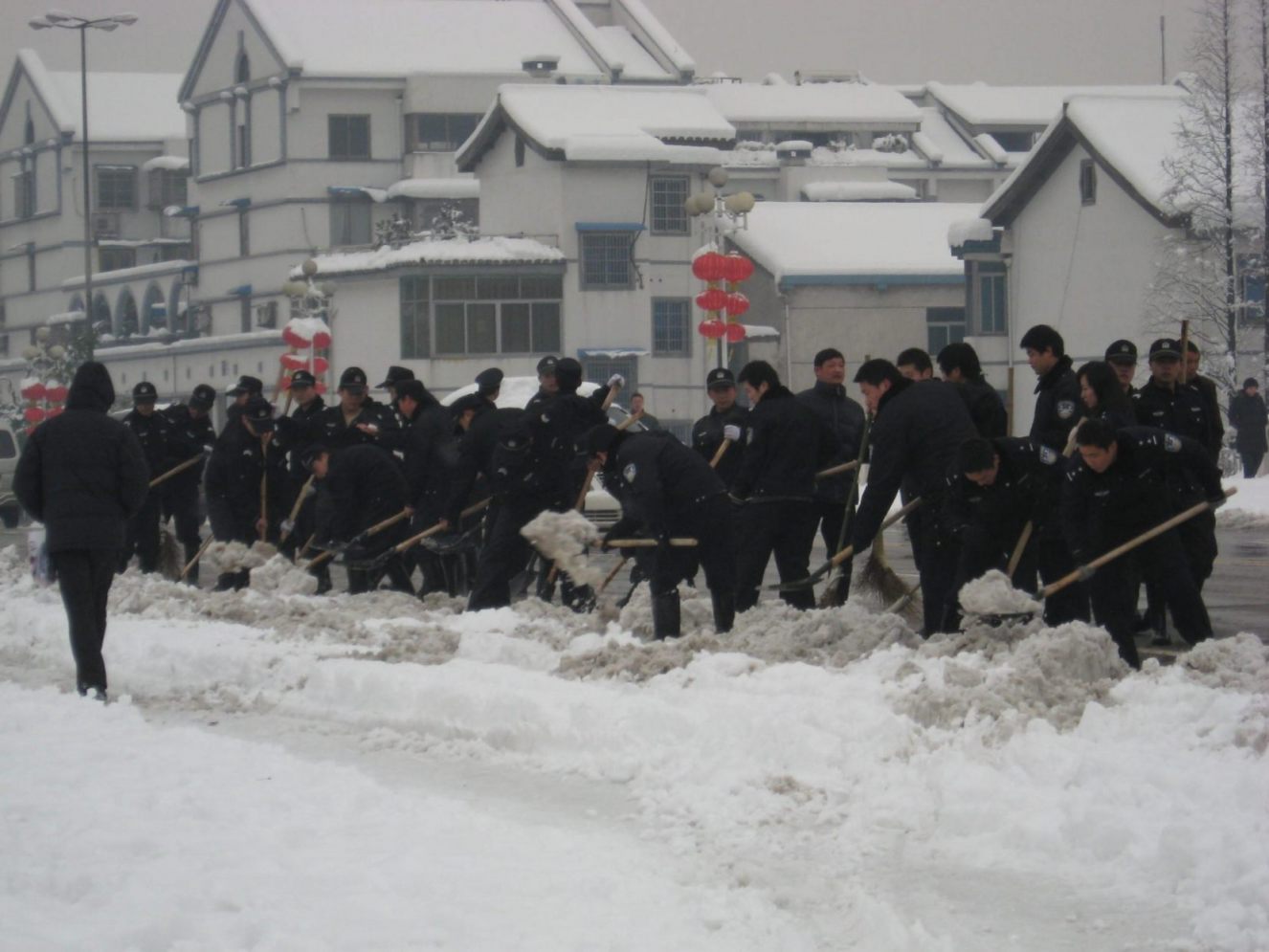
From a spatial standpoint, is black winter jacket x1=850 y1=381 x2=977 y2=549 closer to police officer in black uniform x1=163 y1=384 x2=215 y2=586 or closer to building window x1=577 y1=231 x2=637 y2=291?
police officer in black uniform x1=163 y1=384 x2=215 y2=586

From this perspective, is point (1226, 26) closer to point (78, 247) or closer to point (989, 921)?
point (989, 921)

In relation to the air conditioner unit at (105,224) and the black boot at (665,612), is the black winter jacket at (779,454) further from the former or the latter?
the air conditioner unit at (105,224)

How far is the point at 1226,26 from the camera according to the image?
1473 inches

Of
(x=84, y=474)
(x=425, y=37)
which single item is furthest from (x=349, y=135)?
(x=84, y=474)

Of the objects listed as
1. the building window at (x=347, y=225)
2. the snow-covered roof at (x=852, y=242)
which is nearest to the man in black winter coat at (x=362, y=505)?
the snow-covered roof at (x=852, y=242)

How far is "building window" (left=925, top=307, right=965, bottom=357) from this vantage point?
54.4 metres

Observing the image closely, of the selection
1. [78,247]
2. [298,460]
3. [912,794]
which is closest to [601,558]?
[298,460]

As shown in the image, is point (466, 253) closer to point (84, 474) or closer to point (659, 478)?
point (659, 478)

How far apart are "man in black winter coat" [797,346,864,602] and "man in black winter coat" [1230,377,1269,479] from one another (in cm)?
1752

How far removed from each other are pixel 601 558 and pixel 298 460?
369 cm

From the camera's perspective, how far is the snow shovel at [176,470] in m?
18.5

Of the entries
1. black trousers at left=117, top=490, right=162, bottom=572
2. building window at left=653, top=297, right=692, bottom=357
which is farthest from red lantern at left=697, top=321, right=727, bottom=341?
building window at left=653, top=297, right=692, bottom=357

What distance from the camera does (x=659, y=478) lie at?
12227mm

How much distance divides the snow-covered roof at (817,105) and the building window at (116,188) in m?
20.8
